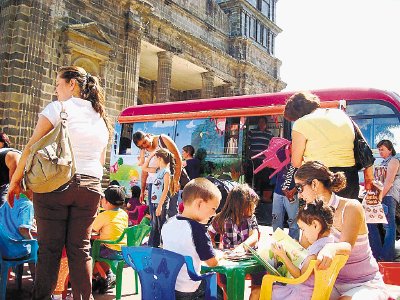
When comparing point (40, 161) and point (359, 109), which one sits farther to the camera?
point (359, 109)

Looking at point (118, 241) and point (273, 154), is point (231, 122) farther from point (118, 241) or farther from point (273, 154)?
point (118, 241)

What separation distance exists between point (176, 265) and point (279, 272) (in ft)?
2.31

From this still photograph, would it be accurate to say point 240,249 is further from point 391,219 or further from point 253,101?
point 253,101

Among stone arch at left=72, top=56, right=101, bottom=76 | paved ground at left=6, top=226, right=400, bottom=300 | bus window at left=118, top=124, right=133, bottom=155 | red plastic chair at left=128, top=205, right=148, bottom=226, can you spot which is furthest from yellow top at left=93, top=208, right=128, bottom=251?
stone arch at left=72, top=56, right=101, bottom=76

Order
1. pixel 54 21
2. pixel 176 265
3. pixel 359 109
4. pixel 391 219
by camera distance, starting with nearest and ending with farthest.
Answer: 1. pixel 176 265
2. pixel 391 219
3. pixel 359 109
4. pixel 54 21

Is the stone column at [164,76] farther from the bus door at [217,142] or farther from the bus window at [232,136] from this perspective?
the bus window at [232,136]

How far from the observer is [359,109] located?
7855 millimetres

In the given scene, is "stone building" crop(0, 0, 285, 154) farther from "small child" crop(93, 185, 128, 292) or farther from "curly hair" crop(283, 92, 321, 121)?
"curly hair" crop(283, 92, 321, 121)

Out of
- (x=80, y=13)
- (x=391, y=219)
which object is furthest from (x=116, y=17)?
(x=391, y=219)

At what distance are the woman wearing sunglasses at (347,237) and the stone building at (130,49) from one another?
10.2 meters

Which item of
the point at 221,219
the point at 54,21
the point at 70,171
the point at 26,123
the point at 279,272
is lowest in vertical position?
the point at 279,272

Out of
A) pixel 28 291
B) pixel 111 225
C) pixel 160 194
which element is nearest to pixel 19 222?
pixel 28 291

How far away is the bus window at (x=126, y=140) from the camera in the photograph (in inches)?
425

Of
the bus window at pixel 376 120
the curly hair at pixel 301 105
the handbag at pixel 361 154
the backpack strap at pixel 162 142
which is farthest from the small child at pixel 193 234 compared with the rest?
the bus window at pixel 376 120
